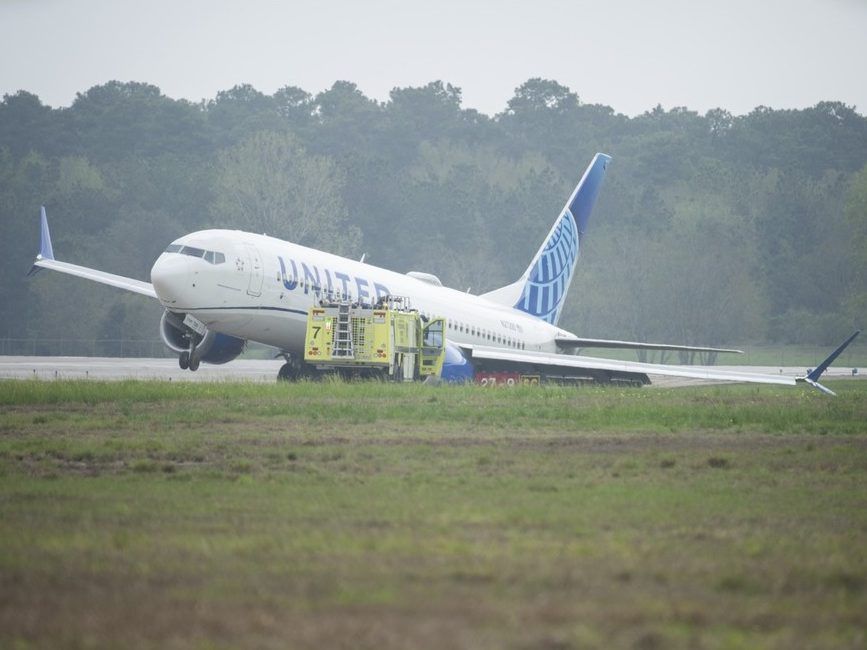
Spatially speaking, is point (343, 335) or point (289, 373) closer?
point (343, 335)

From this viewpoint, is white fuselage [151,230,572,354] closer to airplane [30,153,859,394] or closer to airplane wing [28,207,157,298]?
airplane [30,153,859,394]

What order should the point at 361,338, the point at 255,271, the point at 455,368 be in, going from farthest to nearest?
the point at 455,368 → the point at 361,338 → the point at 255,271

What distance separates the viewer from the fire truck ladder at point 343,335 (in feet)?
118

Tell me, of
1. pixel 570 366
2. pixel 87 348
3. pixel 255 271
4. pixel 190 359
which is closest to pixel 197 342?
pixel 190 359

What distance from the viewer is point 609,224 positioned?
377 ft

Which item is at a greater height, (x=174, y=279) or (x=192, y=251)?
(x=192, y=251)

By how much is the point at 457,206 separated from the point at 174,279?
78525 mm

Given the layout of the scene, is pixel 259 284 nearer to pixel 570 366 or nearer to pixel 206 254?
pixel 206 254

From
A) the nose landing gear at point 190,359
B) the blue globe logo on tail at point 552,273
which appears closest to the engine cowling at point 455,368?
the nose landing gear at point 190,359

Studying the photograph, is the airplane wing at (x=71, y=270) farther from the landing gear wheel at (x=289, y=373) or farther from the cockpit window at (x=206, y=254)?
the cockpit window at (x=206, y=254)

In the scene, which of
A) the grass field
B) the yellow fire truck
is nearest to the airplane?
the yellow fire truck

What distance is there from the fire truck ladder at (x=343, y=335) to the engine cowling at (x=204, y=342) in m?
3.10

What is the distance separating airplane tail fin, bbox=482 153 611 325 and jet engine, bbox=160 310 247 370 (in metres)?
13.1

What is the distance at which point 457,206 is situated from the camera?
4432 inches
